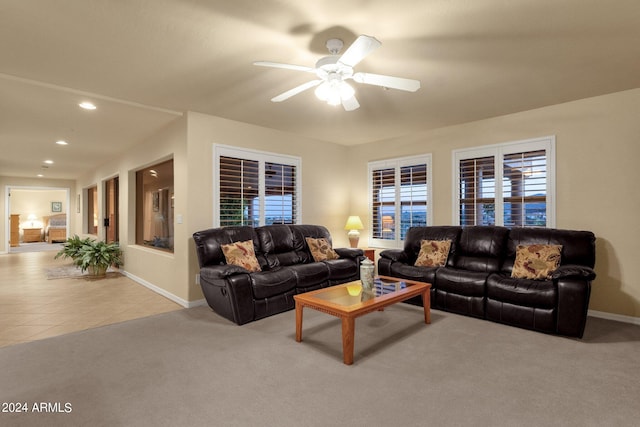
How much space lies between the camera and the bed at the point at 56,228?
1259cm

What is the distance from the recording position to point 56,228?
12617mm

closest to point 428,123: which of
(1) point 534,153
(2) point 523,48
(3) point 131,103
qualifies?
(1) point 534,153

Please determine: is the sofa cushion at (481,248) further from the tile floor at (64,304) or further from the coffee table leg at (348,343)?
the tile floor at (64,304)

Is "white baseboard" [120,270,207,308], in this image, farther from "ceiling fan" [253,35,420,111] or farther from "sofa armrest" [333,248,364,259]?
"ceiling fan" [253,35,420,111]

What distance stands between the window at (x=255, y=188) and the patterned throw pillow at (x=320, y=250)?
77 cm

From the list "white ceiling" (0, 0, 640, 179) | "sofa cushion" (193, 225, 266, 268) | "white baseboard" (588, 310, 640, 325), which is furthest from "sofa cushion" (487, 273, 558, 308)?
"sofa cushion" (193, 225, 266, 268)

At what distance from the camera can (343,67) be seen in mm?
2439

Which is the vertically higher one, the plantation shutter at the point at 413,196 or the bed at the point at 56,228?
the plantation shutter at the point at 413,196

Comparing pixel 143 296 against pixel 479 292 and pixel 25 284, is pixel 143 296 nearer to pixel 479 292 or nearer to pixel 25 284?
pixel 25 284

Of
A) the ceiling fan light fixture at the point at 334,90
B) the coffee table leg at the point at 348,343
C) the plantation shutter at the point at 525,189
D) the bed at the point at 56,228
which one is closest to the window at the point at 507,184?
the plantation shutter at the point at 525,189

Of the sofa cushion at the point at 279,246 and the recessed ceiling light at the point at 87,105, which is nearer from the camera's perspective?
the recessed ceiling light at the point at 87,105

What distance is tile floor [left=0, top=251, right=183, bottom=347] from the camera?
11.2 feet

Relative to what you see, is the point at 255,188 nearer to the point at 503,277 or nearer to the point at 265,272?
the point at 265,272

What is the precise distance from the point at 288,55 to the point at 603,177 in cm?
383
